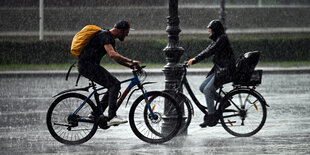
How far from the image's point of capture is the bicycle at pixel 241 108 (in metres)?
7.32

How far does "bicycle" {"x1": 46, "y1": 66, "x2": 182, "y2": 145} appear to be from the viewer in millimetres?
6945

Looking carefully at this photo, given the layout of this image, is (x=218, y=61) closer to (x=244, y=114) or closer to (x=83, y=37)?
(x=244, y=114)

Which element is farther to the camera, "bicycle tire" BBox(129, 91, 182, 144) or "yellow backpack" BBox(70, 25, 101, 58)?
"bicycle tire" BBox(129, 91, 182, 144)

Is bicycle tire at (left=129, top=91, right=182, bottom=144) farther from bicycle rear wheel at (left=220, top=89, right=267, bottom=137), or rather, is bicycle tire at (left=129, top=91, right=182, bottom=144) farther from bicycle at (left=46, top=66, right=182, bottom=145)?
bicycle rear wheel at (left=220, top=89, right=267, bottom=137)

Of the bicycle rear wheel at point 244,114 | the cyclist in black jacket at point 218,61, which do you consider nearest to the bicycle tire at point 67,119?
the cyclist in black jacket at point 218,61

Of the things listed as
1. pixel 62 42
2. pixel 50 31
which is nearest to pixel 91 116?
pixel 62 42

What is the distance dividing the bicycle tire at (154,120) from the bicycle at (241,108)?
25cm

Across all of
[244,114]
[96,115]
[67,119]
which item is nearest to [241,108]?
[244,114]

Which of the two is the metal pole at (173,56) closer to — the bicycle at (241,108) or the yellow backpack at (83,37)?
the bicycle at (241,108)

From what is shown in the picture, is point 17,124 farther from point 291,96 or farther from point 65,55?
point 65,55

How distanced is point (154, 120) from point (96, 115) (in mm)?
777

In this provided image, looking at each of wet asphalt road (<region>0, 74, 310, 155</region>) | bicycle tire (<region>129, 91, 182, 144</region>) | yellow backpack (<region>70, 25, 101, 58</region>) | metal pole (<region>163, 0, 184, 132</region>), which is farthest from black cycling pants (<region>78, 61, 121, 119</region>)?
metal pole (<region>163, 0, 184, 132</region>)

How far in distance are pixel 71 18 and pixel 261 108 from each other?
22645mm

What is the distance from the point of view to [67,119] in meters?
7.01
